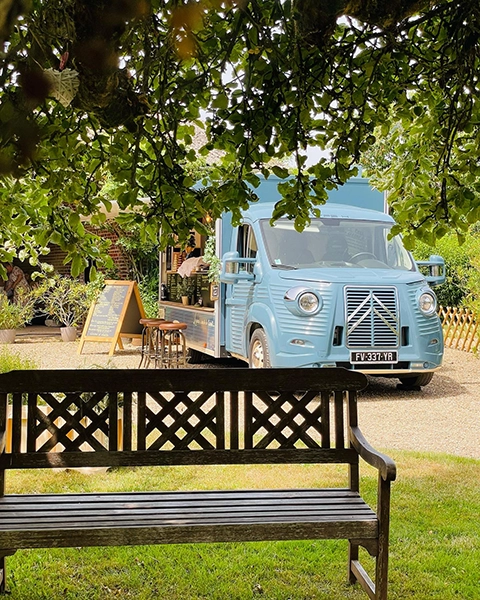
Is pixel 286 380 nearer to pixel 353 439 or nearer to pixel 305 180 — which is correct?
pixel 353 439

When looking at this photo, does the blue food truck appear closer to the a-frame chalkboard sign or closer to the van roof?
the van roof

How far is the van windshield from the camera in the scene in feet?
30.9

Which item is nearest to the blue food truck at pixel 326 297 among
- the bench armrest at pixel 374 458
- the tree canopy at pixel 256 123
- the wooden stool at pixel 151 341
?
the wooden stool at pixel 151 341

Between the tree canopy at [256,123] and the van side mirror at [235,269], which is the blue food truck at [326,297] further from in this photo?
the tree canopy at [256,123]

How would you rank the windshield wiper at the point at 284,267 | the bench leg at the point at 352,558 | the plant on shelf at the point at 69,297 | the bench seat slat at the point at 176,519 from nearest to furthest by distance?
the bench seat slat at the point at 176,519 → the bench leg at the point at 352,558 → the windshield wiper at the point at 284,267 → the plant on shelf at the point at 69,297

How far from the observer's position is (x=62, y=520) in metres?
3.21

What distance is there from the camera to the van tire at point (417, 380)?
31.0ft

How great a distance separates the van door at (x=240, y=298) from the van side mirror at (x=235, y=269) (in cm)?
1

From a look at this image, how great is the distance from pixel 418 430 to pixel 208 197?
4705mm

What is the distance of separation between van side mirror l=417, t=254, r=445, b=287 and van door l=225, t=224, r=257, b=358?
2206 mm

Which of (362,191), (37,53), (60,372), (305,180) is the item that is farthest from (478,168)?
(362,191)

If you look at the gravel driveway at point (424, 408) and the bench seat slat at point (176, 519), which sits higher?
the bench seat slat at point (176, 519)

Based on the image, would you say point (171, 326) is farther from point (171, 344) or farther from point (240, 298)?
point (240, 298)

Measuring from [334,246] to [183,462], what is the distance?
20.4 feet
